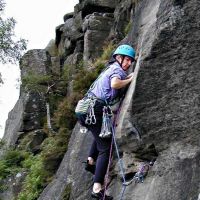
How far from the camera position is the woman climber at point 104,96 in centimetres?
846

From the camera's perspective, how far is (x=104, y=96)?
870 cm

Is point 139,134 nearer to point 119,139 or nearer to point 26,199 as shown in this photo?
point 119,139

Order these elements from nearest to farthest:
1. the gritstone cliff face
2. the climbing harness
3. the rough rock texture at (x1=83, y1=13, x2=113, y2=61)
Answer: the gritstone cliff face, the climbing harness, the rough rock texture at (x1=83, y1=13, x2=113, y2=61)

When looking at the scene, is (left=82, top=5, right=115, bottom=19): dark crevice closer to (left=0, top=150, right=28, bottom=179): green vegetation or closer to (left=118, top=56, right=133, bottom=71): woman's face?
(left=0, top=150, right=28, bottom=179): green vegetation

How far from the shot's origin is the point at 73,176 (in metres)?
10.8

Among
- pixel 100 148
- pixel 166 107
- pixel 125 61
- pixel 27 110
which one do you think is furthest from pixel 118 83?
pixel 27 110

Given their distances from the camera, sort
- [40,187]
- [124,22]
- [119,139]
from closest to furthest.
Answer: [119,139], [40,187], [124,22]

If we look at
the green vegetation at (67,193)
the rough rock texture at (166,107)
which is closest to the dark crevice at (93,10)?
the green vegetation at (67,193)

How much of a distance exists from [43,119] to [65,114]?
10.9 meters

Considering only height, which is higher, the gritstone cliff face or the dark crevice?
the dark crevice

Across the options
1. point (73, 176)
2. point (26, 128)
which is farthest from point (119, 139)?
point (26, 128)

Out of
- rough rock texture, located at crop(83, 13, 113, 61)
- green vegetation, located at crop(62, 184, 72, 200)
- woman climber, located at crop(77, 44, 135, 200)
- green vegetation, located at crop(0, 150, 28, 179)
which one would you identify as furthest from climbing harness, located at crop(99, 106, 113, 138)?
rough rock texture, located at crop(83, 13, 113, 61)

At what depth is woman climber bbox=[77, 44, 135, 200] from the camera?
27.8 feet

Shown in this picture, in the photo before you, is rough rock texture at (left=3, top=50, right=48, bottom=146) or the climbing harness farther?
rough rock texture at (left=3, top=50, right=48, bottom=146)
